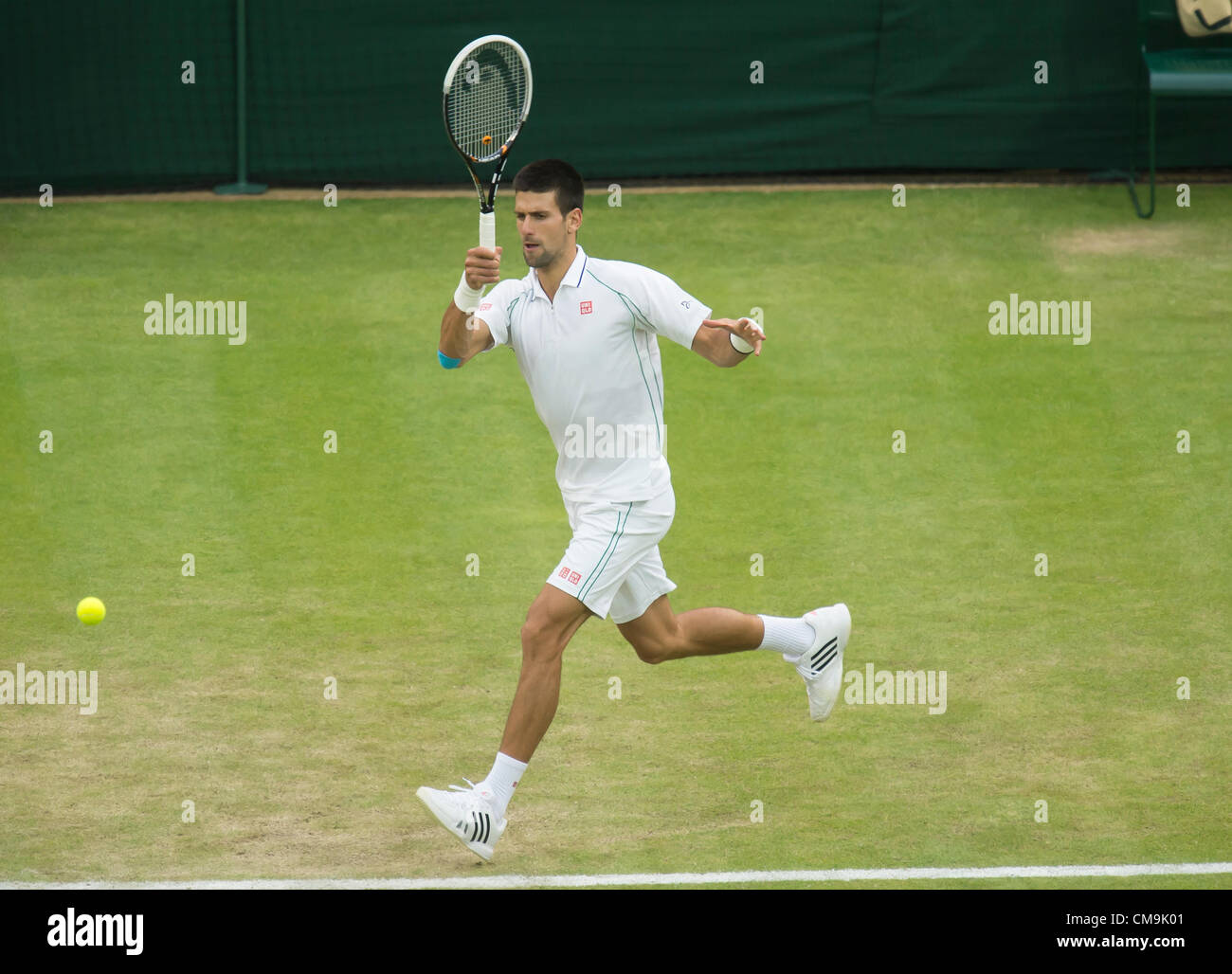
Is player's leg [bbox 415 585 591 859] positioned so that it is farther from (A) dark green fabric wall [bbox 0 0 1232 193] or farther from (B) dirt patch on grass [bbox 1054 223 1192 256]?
(A) dark green fabric wall [bbox 0 0 1232 193]

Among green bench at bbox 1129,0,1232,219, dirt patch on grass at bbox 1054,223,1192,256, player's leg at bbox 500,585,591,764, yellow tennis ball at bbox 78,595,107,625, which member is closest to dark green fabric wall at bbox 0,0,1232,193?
green bench at bbox 1129,0,1232,219

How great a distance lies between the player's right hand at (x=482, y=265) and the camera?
24.0ft

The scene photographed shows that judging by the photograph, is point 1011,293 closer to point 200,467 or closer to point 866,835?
point 200,467

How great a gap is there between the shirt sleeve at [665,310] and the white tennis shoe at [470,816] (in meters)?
2.13

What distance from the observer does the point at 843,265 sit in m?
15.4

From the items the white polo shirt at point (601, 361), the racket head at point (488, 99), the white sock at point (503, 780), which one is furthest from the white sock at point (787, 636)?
the racket head at point (488, 99)

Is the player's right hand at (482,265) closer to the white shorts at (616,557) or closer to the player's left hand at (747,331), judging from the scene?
the player's left hand at (747,331)

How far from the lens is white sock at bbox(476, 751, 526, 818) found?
748cm

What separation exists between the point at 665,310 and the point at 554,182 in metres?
0.73

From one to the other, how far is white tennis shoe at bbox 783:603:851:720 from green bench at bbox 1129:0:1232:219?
8.88m

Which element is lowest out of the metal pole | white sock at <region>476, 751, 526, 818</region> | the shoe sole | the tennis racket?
the shoe sole

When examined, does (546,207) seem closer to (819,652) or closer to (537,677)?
(537,677)

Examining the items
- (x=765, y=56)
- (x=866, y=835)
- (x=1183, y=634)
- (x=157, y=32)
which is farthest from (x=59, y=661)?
(x=765, y=56)

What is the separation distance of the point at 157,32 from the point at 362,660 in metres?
8.99
